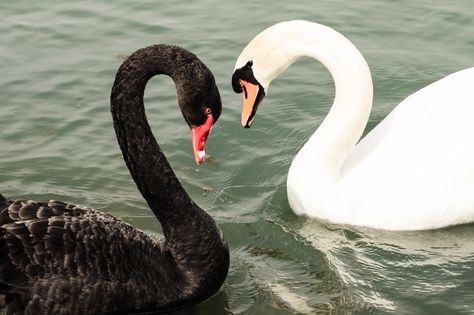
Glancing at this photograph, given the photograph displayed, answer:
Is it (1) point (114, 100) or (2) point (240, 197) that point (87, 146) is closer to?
(2) point (240, 197)

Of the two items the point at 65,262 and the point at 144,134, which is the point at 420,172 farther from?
the point at 65,262

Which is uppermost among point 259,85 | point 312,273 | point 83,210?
point 259,85

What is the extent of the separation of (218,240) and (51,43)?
3.59 meters

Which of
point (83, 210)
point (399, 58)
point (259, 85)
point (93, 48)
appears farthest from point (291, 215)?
point (93, 48)

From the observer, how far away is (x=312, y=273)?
467 centimetres

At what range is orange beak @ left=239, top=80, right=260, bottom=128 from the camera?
5105mm

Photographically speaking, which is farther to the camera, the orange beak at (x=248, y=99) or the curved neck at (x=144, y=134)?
the orange beak at (x=248, y=99)

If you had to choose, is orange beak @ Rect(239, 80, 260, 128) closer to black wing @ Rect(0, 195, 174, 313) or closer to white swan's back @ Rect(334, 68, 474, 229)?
white swan's back @ Rect(334, 68, 474, 229)

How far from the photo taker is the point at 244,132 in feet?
20.2

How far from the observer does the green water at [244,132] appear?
4570 millimetres

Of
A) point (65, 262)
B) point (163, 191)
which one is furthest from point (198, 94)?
point (65, 262)

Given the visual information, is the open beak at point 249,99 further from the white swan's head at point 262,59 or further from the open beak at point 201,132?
the open beak at point 201,132

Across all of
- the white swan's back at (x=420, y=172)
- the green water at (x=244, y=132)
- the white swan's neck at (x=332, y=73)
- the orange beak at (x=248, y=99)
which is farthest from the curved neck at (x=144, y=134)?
the white swan's back at (x=420, y=172)

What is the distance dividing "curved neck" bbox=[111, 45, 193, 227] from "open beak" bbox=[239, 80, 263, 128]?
0.79 meters
